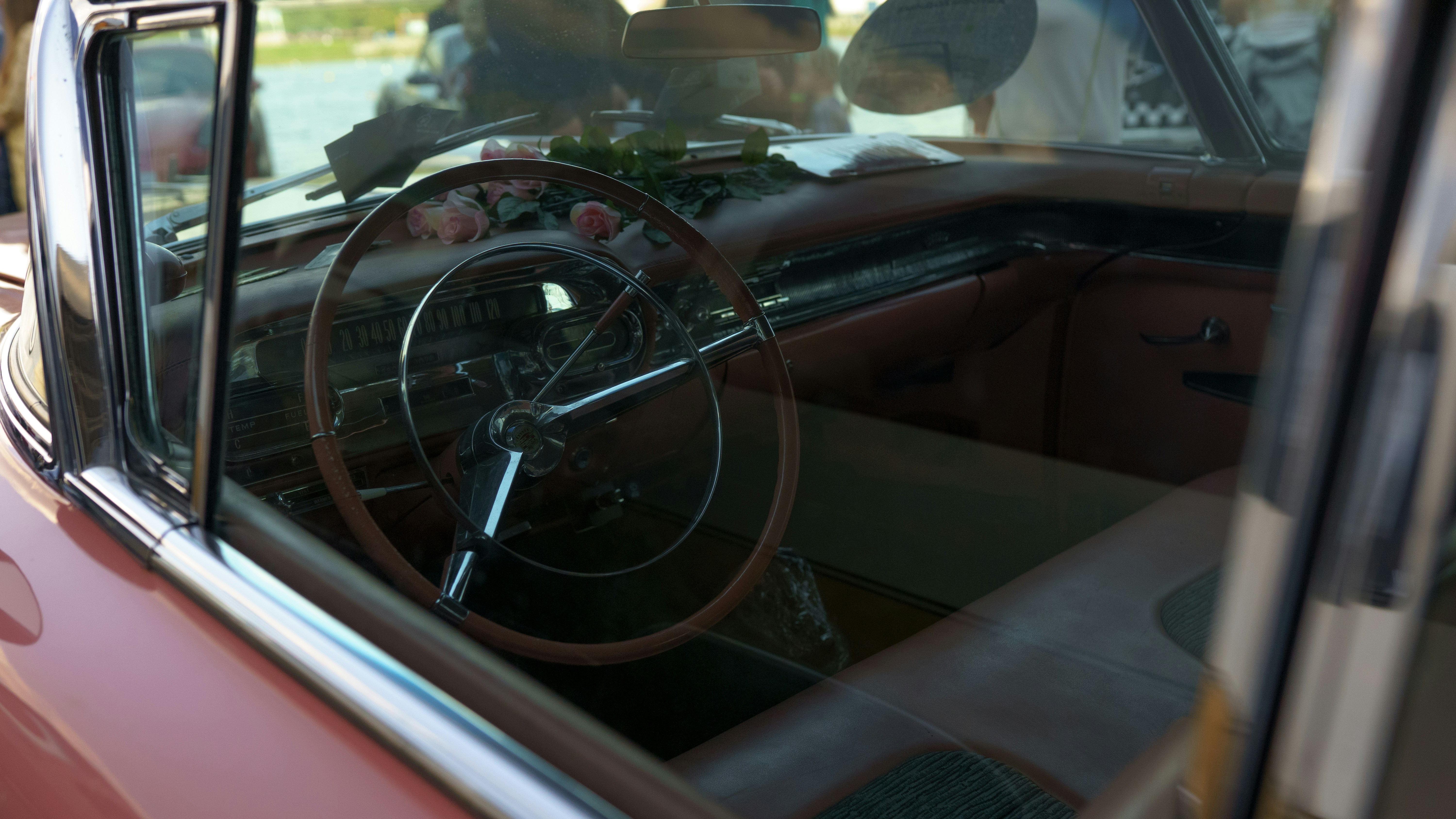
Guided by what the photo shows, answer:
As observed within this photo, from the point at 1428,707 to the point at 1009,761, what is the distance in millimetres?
738

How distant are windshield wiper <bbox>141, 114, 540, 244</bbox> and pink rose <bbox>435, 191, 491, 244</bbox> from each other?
8.3 inches

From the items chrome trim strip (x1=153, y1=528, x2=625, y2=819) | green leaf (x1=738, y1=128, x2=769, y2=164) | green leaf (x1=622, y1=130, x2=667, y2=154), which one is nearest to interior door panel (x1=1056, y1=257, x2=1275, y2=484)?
green leaf (x1=738, y1=128, x2=769, y2=164)

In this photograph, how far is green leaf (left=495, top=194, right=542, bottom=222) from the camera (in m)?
1.61

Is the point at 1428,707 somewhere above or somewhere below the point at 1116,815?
above

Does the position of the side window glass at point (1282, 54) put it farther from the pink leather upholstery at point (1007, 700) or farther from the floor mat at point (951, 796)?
the floor mat at point (951, 796)

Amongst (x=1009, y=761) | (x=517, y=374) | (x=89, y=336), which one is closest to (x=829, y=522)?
(x=517, y=374)

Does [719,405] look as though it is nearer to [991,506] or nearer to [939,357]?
[991,506]

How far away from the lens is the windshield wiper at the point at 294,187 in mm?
986

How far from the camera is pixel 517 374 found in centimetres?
149

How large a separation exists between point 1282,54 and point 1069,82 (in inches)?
40.5

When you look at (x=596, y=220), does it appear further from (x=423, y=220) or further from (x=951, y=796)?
(x=951, y=796)

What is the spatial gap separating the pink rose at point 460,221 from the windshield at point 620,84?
15 cm

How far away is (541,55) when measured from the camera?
1.92m

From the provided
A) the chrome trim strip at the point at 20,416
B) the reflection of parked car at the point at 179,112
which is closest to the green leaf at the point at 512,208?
the reflection of parked car at the point at 179,112
